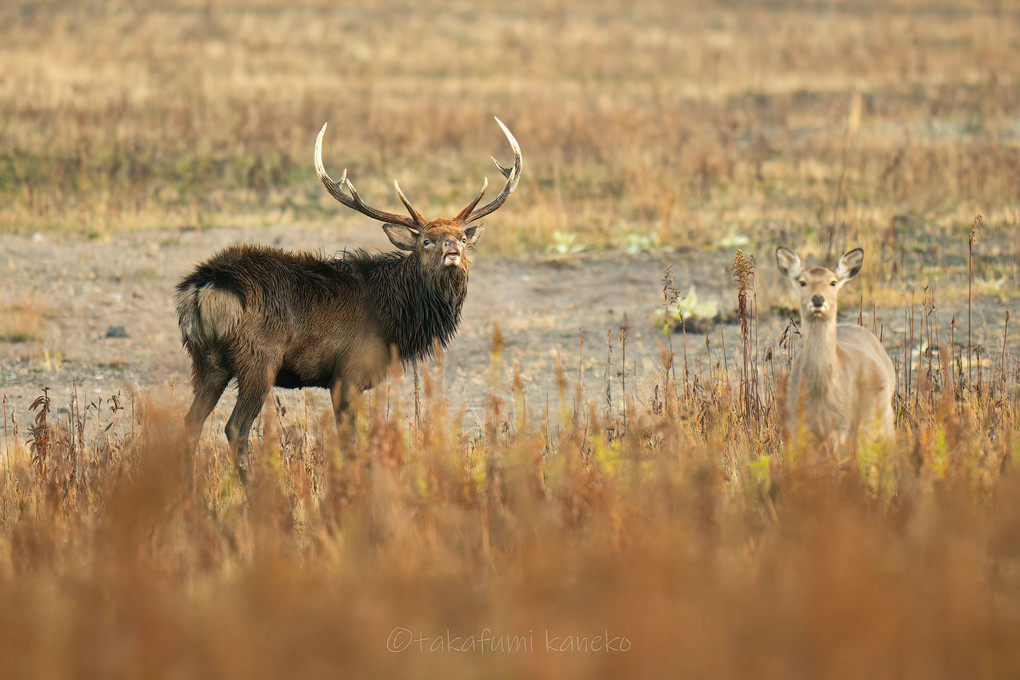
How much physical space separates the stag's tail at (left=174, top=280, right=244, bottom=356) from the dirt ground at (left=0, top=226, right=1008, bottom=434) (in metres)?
0.82

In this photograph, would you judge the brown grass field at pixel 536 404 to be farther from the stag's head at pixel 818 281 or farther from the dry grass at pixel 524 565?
the stag's head at pixel 818 281

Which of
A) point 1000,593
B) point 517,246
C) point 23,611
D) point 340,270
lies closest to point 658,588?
point 1000,593

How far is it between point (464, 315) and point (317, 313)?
561 centimetres

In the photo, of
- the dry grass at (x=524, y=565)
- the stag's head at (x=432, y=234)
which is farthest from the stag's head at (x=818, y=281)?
the stag's head at (x=432, y=234)

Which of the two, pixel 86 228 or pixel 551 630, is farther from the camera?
pixel 86 228

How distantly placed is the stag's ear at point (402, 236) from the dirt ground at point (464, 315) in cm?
122

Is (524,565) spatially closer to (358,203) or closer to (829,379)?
(829,379)

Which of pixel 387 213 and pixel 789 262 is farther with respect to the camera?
pixel 387 213

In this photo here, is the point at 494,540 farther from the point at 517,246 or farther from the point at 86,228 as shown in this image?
the point at 86,228

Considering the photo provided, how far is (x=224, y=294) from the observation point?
723cm

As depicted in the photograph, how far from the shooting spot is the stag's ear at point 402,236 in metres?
8.38

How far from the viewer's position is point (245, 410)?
292 inches

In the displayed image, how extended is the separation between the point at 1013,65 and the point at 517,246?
2132 centimetres

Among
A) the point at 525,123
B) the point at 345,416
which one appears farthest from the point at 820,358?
the point at 525,123
